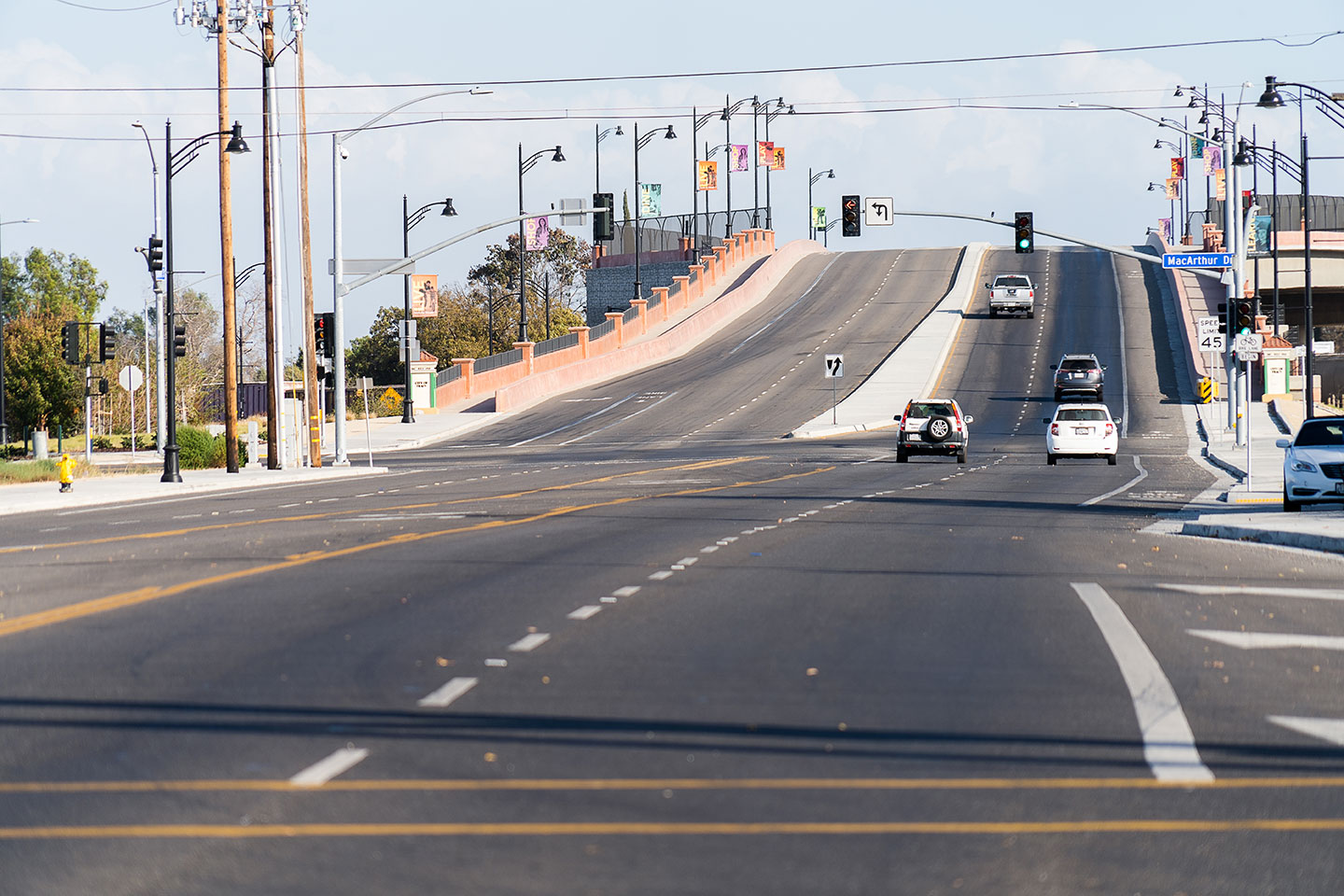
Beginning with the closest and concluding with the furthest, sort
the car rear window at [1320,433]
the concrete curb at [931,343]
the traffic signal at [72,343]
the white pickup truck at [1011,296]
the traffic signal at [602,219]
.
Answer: the car rear window at [1320,433], the traffic signal at [602,219], the traffic signal at [72,343], the concrete curb at [931,343], the white pickup truck at [1011,296]

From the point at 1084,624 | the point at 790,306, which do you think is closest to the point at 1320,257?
the point at 790,306

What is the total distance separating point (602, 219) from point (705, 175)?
60.8 metres

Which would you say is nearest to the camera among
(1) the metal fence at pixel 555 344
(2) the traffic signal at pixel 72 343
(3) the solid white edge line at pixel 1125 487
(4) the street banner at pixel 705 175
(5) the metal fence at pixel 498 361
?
(3) the solid white edge line at pixel 1125 487

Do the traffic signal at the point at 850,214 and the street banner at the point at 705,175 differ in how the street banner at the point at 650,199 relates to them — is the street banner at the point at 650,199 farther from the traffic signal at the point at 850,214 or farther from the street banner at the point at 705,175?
the traffic signal at the point at 850,214

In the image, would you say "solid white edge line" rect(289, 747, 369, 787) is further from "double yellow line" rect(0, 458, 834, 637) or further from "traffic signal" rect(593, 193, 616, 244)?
"traffic signal" rect(593, 193, 616, 244)

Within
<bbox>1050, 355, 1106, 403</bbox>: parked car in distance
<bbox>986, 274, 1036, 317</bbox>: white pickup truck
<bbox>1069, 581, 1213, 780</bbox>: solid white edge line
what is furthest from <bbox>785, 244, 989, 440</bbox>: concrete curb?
<bbox>1069, 581, 1213, 780</bbox>: solid white edge line

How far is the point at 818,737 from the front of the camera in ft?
25.4

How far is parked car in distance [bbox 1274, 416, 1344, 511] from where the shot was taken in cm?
2252

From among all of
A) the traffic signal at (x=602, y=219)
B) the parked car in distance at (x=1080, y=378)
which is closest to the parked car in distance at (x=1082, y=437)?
the traffic signal at (x=602, y=219)

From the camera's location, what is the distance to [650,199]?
306 ft

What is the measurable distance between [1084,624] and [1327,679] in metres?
2.33

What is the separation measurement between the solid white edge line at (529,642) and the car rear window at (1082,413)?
1249 inches

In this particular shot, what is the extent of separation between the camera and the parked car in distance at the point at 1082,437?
40406 mm

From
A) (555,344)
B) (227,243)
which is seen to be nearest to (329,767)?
(227,243)
